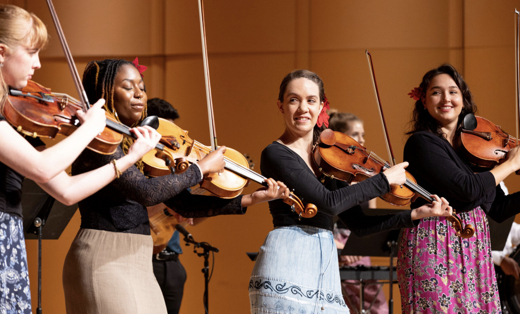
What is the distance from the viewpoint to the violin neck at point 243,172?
6.30 feet

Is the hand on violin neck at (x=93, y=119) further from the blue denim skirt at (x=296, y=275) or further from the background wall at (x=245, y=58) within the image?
the background wall at (x=245, y=58)

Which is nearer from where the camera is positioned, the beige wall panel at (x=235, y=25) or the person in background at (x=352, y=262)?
the person in background at (x=352, y=262)

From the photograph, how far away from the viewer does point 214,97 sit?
16.7 feet

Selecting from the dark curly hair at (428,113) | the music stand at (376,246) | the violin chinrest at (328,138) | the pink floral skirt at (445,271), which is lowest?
the pink floral skirt at (445,271)

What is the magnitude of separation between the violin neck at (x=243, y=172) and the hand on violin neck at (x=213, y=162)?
39 millimetres

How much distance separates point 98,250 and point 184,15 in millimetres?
3716

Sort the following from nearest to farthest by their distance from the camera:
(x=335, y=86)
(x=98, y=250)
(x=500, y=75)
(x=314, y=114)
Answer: (x=98, y=250), (x=314, y=114), (x=500, y=75), (x=335, y=86)

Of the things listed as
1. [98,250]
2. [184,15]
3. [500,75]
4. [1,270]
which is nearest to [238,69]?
[184,15]

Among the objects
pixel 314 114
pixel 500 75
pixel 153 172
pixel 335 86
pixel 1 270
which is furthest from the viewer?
pixel 335 86

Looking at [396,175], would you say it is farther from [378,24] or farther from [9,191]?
[378,24]

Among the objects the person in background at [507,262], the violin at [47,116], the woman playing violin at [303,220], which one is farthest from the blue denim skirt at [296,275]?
the person in background at [507,262]

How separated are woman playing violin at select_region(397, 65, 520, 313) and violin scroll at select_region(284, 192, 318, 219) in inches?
24.0

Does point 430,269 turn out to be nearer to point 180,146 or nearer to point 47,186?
point 180,146

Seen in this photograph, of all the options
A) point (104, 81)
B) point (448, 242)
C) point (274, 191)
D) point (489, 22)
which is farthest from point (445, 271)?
point (489, 22)
